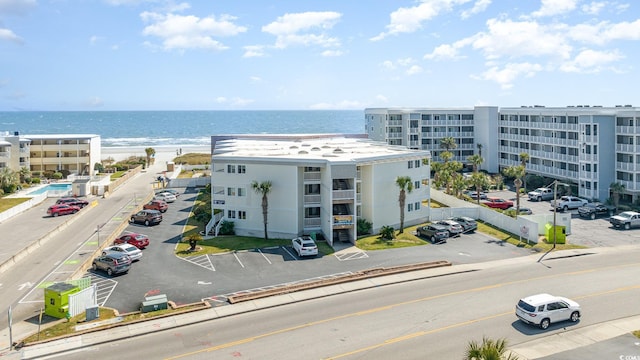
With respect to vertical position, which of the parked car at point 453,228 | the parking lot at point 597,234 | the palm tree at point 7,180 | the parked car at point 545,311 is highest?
the palm tree at point 7,180

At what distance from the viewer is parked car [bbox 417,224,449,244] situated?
5119cm

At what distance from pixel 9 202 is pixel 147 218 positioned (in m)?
27.6

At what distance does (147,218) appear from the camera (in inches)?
2340

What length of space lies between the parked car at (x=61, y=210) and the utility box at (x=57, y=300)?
36.0m

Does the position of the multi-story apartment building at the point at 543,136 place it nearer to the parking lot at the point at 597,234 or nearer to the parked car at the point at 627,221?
the parking lot at the point at 597,234

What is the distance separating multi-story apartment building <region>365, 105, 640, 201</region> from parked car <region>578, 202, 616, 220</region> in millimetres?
7275

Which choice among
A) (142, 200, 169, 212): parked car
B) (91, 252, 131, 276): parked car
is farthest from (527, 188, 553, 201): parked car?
(91, 252, 131, 276): parked car

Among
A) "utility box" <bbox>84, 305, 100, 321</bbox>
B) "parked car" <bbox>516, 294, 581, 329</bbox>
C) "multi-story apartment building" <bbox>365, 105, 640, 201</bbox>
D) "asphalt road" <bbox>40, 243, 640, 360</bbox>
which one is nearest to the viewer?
"asphalt road" <bbox>40, 243, 640, 360</bbox>

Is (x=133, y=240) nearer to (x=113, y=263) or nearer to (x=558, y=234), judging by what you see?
(x=113, y=263)

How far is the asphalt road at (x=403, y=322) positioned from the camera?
1070 inches

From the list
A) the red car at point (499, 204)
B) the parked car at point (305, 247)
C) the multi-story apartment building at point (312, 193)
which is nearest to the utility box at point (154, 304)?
the parked car at point (305, 247)

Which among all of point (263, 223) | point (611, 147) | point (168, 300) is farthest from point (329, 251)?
point (611, 147)

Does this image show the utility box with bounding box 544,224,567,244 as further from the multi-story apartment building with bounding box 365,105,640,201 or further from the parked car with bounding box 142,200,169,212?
the parked car with bounding box 142,200,169,212

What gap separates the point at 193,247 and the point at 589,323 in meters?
33.7
